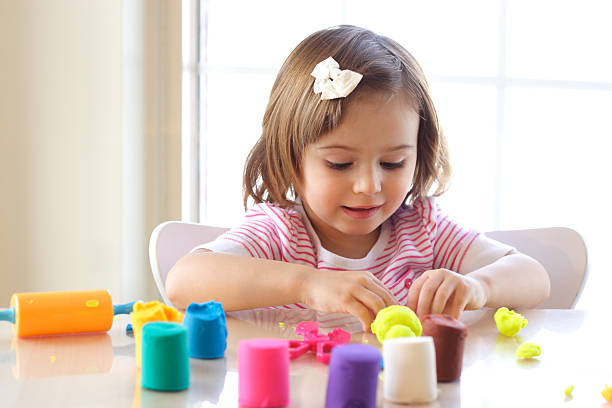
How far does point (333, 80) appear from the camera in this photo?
1.02 m

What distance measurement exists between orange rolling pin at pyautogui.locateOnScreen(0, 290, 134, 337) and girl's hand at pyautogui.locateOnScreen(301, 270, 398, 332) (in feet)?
0.77

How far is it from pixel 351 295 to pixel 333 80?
386mm

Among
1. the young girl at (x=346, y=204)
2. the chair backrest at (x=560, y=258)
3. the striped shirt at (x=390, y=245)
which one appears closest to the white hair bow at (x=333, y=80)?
the young girl at (x=346, y=204)

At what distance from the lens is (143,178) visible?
1690 mm

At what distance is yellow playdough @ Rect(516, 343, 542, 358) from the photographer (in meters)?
0.63

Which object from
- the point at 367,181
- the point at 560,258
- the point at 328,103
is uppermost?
the point at 328,103

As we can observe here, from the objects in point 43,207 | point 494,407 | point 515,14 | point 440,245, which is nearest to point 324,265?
point 440,245

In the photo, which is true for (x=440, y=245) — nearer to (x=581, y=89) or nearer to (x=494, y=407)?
(x=494, y=407)

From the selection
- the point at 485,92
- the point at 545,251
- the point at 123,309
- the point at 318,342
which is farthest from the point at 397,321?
the point at 485,92

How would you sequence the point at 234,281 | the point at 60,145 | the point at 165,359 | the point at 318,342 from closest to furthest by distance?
the point at 165,359, the point at 318,342, the point at 234,281, the point at 60,145

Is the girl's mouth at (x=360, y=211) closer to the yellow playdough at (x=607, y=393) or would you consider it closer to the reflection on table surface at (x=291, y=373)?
the reflection on table surface at (x=291, y=373)

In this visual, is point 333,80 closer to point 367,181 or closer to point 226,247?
point 367,181

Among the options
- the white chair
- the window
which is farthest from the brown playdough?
the window

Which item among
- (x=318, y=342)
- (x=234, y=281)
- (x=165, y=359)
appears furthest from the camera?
(x=234, y=281)
